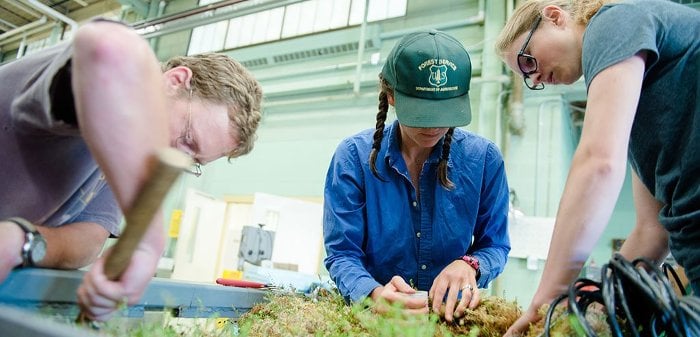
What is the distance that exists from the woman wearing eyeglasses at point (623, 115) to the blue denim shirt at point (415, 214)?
322mm

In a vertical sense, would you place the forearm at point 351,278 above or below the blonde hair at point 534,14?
below

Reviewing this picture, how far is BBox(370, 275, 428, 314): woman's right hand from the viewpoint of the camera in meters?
0.92

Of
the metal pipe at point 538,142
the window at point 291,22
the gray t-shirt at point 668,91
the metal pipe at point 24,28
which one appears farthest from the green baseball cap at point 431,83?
the metal pipe at point 24,28

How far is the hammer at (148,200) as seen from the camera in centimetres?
43

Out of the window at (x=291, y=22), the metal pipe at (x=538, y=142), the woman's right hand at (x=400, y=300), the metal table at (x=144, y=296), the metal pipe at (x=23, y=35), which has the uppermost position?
the metal pipe at (x=23, y=35)

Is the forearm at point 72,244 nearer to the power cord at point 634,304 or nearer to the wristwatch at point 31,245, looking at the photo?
the wristwatch at point 31,245

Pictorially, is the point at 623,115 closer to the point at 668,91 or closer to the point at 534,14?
the point at 668,91

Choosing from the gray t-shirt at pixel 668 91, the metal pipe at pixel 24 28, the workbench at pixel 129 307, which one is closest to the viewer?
the workbench at pixel 129 307

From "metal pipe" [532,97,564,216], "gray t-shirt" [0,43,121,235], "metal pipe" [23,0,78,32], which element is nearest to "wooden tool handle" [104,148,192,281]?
"gray t-shirt" [0,43,121,235]

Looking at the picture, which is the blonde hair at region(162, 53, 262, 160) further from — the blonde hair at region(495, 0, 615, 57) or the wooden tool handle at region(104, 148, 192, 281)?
the blonde hair at region(495, 0, 615, 57)

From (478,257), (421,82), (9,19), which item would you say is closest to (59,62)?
(421,82)

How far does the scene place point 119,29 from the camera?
55 cm

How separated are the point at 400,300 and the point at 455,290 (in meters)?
0.14

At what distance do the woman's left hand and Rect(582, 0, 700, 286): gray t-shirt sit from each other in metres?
0.41
